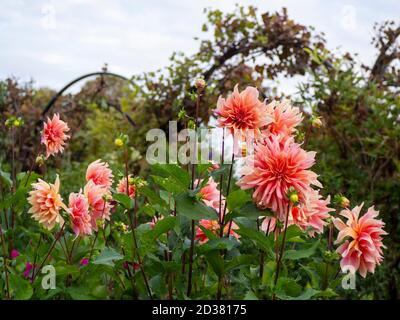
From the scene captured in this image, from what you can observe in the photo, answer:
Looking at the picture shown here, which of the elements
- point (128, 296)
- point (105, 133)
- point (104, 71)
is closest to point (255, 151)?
point (128, 296)

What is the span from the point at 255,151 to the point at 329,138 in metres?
3.00

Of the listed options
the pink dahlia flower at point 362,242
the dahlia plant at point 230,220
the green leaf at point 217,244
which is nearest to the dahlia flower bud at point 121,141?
the dahlia plant at point 230,220

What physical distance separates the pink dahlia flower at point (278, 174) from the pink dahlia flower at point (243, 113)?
3.4 inches

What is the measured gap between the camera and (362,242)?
134 centimetres

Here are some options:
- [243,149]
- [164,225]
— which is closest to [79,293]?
[164,225]

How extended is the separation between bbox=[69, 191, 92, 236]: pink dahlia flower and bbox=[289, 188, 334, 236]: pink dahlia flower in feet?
1.66

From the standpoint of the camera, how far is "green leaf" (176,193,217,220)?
4.21 ft

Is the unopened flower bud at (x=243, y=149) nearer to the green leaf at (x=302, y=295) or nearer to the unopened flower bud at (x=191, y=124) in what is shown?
the unopened flower bud at (x=191, y=124)

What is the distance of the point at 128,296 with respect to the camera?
5.17 ft

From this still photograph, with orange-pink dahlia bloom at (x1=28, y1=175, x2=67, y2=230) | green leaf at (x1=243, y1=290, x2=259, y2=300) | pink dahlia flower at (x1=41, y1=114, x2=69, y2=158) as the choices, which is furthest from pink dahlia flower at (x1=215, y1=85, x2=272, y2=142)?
pink dahlia flower at (x1=41, y1=114, x2=69, y2=158)

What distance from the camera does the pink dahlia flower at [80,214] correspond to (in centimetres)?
146

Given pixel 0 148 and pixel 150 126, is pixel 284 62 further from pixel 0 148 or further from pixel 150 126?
pixel 0 148

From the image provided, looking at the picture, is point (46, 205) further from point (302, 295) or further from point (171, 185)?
point (302, 295)

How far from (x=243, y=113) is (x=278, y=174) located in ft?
0.57
